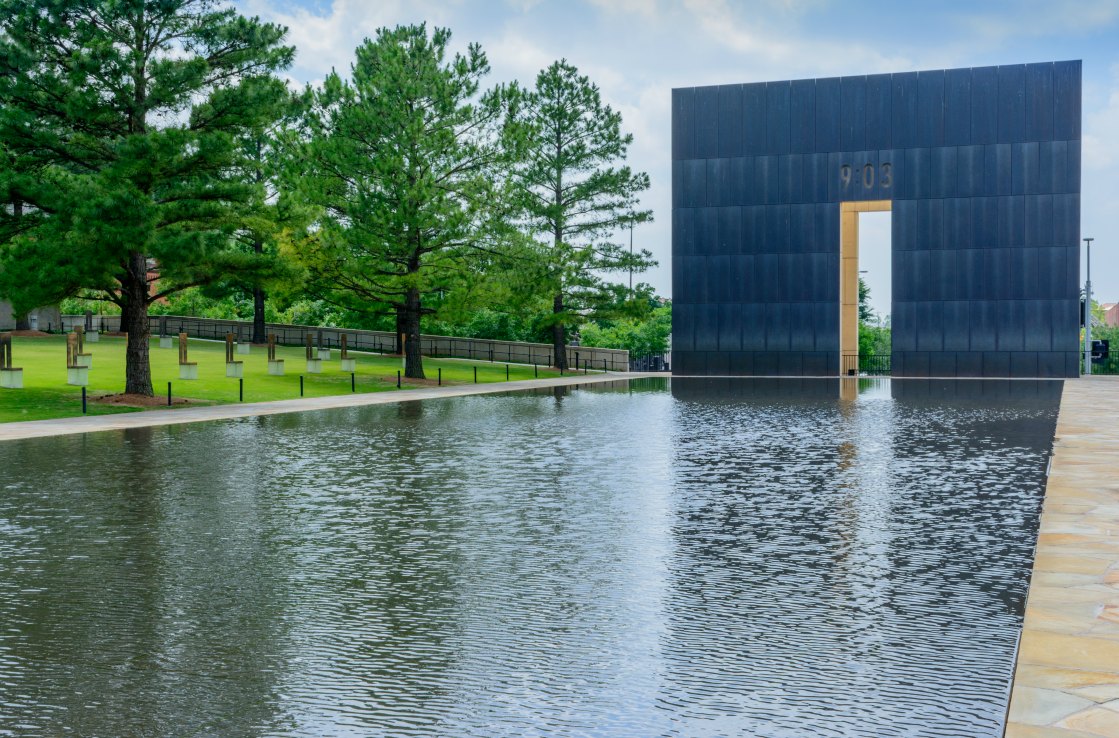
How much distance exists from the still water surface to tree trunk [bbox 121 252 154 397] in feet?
47.9

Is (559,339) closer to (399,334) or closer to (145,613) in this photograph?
(399,334)

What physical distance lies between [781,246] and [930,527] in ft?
173

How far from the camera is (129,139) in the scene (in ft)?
93.0

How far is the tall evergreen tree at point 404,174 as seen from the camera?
4441 cm

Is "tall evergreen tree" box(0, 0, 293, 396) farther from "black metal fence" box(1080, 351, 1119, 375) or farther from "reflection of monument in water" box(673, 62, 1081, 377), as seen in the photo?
"black metal fence" box(1080, 351, 1119, 375)

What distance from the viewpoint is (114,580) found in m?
8.36

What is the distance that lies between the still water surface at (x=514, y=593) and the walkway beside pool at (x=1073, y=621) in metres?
0.16

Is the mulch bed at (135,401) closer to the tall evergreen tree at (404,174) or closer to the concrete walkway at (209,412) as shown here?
the concrete walkway at (209,412)

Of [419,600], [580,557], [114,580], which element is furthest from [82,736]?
[580,557]

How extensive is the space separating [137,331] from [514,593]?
26.2 meters

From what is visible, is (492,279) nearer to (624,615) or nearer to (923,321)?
(923,321)

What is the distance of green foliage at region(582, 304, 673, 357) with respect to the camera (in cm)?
10006

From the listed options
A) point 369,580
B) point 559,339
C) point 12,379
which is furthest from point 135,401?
point 559,339

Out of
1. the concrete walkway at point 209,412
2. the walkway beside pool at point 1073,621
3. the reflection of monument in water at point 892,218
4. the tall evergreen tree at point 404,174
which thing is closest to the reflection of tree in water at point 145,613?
the walkway beside pool at point 1073,621
